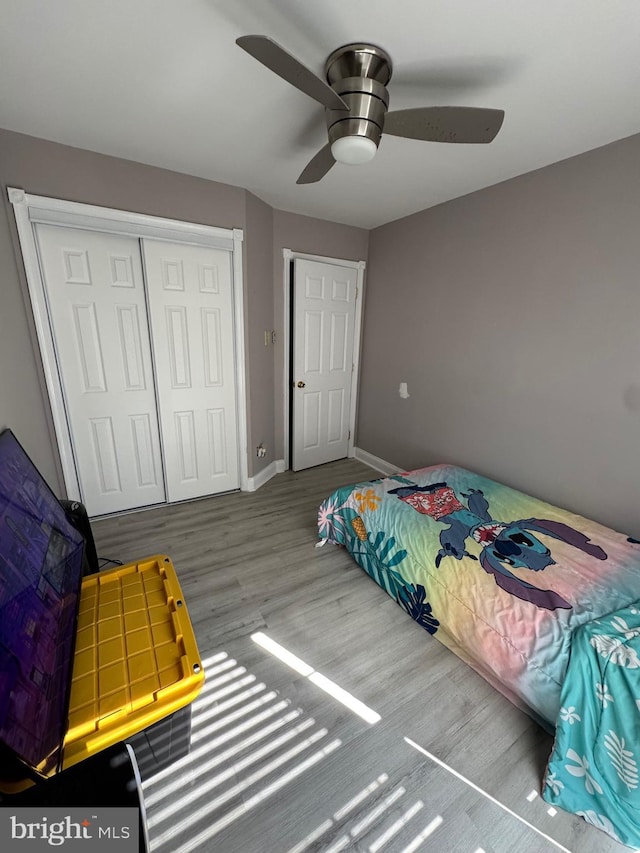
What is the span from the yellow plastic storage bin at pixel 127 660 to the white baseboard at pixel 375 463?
2.56m

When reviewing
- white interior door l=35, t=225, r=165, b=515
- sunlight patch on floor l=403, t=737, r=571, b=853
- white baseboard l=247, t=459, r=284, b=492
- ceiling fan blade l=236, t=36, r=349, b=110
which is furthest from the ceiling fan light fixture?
white baseboard l=247, t=459, r=284, b=492

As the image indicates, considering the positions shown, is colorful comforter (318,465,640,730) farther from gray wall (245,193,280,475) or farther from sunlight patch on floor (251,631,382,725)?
gray wall (245,193,280,475)

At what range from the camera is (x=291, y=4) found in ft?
3.64

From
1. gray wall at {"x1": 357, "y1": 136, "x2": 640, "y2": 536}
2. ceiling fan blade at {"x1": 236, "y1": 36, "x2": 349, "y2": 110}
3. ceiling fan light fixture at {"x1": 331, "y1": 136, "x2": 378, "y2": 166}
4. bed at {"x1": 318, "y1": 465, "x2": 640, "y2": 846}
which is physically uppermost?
ceiling fan blade at {"x1": 236, "y1": 36, "x2": 349, "y2": 110}

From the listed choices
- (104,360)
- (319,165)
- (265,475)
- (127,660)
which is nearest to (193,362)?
(104,360)

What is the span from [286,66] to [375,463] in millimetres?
3260

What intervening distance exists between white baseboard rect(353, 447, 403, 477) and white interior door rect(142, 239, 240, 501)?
1.52 meters

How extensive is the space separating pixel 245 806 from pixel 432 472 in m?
2.07

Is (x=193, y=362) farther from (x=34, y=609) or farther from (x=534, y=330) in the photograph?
(x=534, y=330)

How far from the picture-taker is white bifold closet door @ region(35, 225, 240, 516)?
2.29 metres

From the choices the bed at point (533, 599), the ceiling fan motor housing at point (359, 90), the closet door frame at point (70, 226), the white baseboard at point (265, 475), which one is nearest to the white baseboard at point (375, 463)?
the white baseboard at point (265, 475)

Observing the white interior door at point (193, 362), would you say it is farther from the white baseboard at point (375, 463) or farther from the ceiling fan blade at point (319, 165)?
the white baseboard at point (375, 463)

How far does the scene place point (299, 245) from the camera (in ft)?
10.5

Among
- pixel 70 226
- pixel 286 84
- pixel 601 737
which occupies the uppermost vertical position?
pixel 286 84
